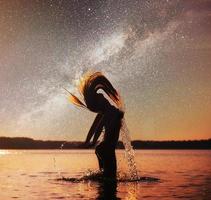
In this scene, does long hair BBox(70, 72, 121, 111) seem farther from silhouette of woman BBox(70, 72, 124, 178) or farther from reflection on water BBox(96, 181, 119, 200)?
reflection on water BBox(96, 181, 119, 200)

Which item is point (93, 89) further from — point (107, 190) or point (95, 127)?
point (107, 190)

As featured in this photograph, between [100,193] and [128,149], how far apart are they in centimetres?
525

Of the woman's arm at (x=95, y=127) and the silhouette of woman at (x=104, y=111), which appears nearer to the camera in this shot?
the silhouette of woman at (x=104, y=111)

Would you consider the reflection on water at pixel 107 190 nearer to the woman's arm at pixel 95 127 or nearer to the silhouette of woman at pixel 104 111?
the silhouette of woman at pixel 104 111

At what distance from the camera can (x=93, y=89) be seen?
2245cm

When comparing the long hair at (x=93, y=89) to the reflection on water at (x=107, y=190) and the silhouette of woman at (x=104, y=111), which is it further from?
the reflection on water at (x=107, y=190)

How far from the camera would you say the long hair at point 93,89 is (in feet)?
72.9

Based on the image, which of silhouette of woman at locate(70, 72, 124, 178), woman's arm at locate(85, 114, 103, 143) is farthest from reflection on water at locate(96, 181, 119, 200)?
woman's arm at locate(85, 114, 103, 143)

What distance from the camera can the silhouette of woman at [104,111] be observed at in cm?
2238

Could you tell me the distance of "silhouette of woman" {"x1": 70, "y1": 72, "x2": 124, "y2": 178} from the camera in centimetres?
2238

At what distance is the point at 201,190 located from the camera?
21484 millimetres

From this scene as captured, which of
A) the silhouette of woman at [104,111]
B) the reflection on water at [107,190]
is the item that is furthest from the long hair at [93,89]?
the reflection on water at [107,190]

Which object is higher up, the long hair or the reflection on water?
the long hair

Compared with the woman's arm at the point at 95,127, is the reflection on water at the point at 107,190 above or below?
below
